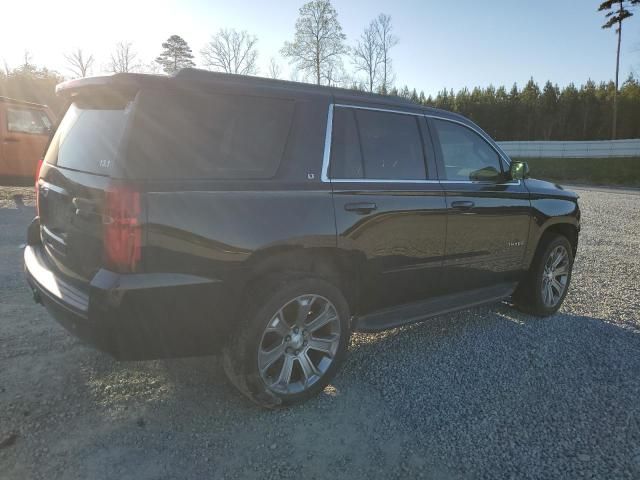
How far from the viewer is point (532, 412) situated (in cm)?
297

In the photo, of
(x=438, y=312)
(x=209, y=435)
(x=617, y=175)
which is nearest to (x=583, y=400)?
(x=438, y=312)

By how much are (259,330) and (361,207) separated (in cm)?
103

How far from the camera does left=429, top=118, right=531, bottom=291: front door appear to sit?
3773mm

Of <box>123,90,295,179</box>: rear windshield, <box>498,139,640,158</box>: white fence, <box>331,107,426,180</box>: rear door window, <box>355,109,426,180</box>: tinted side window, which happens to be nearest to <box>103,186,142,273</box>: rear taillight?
<box>123,90,295,179</box>: rear windshield

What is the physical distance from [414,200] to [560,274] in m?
2.33

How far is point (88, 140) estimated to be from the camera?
9.16 feet

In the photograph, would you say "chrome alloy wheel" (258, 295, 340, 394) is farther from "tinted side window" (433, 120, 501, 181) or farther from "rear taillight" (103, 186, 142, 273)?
"tinted side window" (433, 120, 501, 181)

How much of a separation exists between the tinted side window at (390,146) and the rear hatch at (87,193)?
155 cm

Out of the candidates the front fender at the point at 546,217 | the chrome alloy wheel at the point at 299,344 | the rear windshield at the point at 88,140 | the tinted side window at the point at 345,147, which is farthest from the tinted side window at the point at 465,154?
the rear windshield at the point at 88,140

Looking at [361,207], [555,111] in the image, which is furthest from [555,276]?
[555,111]

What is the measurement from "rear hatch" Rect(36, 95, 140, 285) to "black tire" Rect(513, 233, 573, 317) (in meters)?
3.72

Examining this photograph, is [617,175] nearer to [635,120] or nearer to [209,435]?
[635,120]

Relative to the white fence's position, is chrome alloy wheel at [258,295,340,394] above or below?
below

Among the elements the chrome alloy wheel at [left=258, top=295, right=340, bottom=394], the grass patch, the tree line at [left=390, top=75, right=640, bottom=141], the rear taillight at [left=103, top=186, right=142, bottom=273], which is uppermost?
the tree line at [left=390, top=75, right=640, bottom=141]
